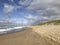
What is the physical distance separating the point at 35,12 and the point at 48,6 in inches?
20.5

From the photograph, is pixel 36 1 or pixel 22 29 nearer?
pixel 36 1

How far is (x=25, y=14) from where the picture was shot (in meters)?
4.02

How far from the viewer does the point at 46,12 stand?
13.5 feet

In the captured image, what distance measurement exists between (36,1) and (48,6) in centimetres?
47

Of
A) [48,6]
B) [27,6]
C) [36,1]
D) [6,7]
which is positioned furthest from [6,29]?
[48,6]

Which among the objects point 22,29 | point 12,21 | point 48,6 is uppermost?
point 48,6

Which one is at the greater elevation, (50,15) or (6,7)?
(6,7)

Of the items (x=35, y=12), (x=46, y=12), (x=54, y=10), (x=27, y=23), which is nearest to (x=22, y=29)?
(x=27, y=23)

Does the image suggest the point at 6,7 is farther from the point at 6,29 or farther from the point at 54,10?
the point at 54,10

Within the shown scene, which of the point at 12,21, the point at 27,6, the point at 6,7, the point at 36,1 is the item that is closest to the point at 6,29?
the point at 12,21

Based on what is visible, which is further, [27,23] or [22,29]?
[22,29]

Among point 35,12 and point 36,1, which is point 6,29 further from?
point 36,1

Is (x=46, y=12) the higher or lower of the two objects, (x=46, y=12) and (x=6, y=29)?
the higher

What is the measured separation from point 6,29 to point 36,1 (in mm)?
1477
